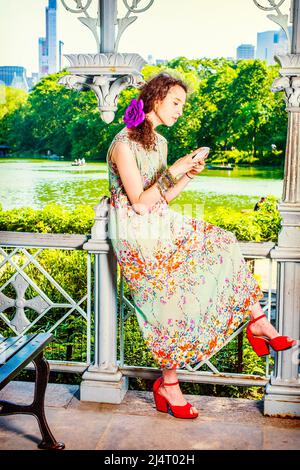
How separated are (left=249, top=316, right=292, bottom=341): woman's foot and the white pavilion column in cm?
15

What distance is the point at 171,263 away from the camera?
2.52m

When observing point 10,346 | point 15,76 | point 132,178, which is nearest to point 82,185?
point 15,76

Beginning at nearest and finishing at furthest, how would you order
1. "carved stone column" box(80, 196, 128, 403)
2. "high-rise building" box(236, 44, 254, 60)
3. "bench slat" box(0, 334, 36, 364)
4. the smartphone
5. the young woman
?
"bench slat" box(0, 334, 36, 364) → the smartphone → the young woman → "carved stone column" box(80, 196, 128, 403) → "high-rise building" box(236, 44, 254, 60)

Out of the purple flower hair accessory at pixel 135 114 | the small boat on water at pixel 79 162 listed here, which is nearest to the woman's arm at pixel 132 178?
the purple flower hair accessory at pixel 135 114

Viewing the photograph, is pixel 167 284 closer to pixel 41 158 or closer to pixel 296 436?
pixel 296 436

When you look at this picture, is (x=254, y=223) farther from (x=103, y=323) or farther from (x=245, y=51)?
(x=245, y=51)

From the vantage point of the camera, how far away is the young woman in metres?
2.50

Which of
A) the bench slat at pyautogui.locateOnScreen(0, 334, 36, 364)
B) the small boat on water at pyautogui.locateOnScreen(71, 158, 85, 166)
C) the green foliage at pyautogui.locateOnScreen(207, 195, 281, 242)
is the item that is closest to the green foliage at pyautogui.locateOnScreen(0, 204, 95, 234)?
the small boat on water at pyautogui.locateOnScreen(71, 158, 85, 166)

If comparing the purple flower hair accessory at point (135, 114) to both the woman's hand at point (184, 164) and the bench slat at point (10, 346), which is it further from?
the bench slat at point (10, 346)

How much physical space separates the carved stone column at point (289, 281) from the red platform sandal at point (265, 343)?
0.51 ft

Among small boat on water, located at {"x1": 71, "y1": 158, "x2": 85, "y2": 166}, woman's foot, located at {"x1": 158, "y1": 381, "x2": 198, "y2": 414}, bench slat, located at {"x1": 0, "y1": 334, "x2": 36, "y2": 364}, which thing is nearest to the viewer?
Answer: bench slat, located at {"x1": 0, "y1": 334, "x2": 36, "y2": 364}

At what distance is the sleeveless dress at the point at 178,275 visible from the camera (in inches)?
99.0

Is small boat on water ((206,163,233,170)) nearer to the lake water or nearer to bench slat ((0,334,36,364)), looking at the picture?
the lake water

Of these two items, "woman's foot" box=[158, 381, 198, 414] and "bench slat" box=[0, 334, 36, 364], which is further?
"woman's foot" box=[158, 381, 198, 414]
